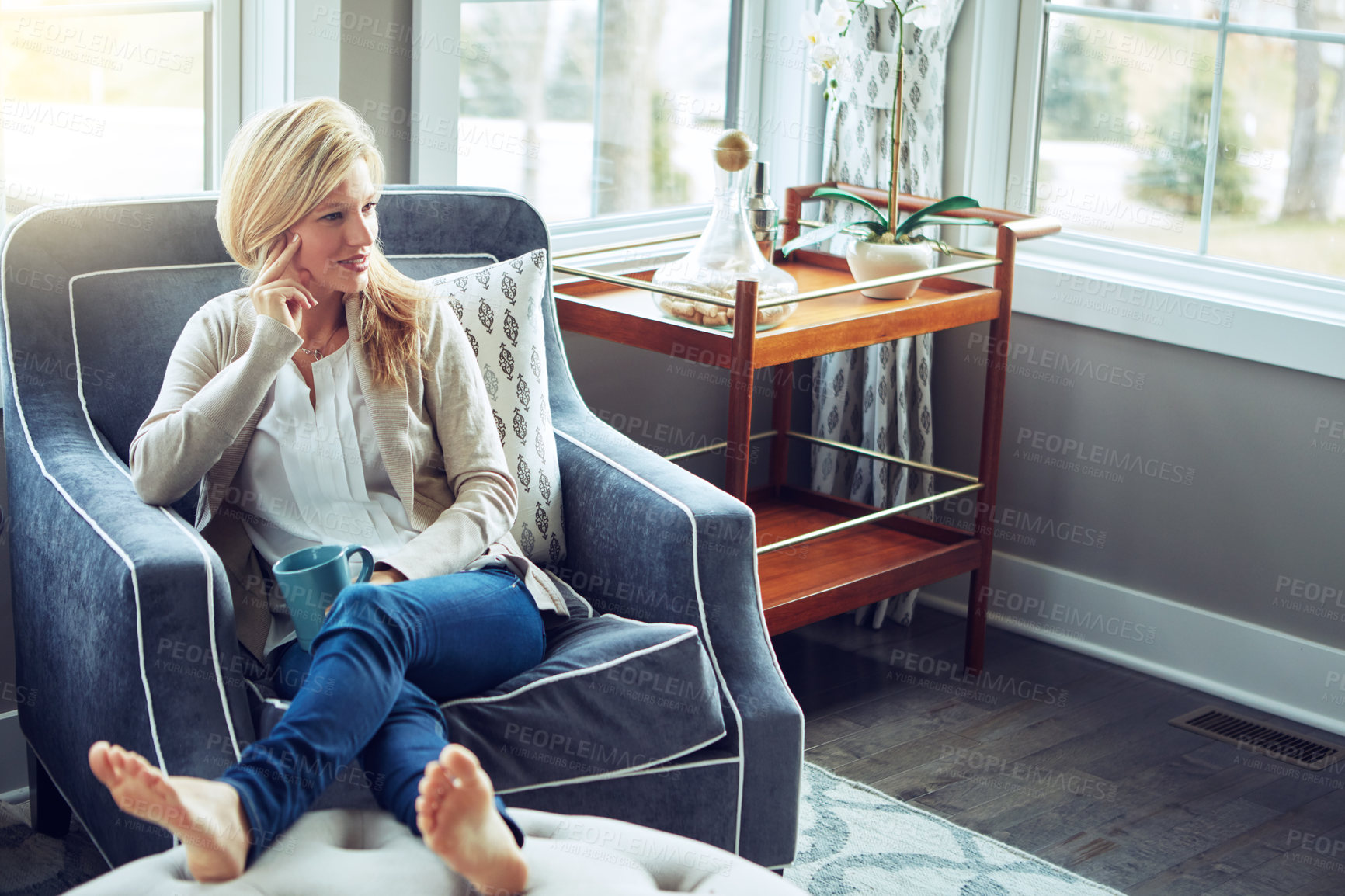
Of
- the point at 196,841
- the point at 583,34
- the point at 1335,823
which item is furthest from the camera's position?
the point at 583,34

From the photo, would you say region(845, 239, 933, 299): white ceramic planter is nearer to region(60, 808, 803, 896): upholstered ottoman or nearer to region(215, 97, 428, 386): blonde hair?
region(215, 97, 428, 386): blonde hair

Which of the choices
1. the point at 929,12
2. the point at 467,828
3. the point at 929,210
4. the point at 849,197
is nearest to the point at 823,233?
the point at 849,197

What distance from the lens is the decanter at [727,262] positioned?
2238mm

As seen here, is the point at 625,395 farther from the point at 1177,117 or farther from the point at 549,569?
the point at 1177,117

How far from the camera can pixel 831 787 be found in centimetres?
225

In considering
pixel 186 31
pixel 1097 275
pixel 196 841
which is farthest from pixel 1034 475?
pixel 196 841

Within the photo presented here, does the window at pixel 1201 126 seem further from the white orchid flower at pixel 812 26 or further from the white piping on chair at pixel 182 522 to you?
the white piping on chair at pixel 182 522

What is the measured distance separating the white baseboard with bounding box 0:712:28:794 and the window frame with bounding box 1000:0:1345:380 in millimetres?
2075

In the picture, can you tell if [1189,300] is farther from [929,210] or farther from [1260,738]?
[1260,738]

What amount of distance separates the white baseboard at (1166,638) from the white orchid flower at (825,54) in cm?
116

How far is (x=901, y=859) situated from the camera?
203 centimetres

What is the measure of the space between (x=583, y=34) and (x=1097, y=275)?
1.17 m

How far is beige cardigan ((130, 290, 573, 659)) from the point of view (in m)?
1.56

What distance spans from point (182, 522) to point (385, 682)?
1.22 ft
